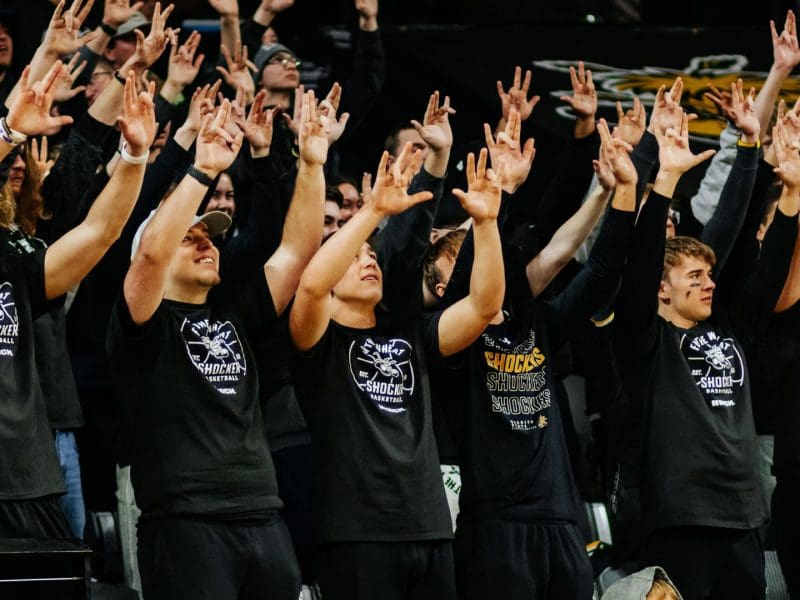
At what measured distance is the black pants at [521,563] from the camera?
5.09 metres

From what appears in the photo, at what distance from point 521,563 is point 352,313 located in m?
1.02

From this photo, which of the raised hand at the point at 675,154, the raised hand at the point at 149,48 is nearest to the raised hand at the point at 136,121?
the raised hand at the point at 149,48

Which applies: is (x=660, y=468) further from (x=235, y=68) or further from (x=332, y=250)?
(x=235, y=68)

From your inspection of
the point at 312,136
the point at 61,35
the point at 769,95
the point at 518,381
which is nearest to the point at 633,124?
the point at 769,95

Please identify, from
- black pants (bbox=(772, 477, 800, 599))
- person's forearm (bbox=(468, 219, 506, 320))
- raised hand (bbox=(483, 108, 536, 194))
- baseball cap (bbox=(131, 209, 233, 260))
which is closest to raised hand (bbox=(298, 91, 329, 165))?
baseball cap (bbox=(131, 209, 233, 260))

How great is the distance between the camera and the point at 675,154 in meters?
5.54

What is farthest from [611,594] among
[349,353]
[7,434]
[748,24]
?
[748,24]

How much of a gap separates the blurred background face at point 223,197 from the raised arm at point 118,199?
5.00ft

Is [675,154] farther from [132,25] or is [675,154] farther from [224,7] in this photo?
[132,25]

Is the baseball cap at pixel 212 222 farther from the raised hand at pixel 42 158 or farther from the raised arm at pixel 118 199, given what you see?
the raised hand at pixel 42 158

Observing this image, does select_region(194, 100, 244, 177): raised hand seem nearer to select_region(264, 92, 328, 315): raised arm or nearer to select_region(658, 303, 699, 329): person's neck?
select_region(264, 92, 328, 315): raised arm

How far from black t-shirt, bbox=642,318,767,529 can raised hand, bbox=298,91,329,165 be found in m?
1.50

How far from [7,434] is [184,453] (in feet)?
1.73

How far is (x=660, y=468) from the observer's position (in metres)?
5.43
